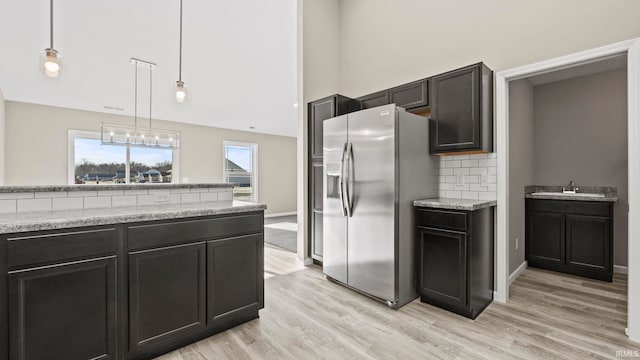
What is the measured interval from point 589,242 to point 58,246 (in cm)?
476

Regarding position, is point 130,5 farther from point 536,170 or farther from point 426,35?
point 536,170

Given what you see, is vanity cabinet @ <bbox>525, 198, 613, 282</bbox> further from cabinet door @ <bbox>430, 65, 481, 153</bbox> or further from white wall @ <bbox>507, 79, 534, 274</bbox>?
cabinet door @ <bbox>430, 65, 481, 153</bbox>

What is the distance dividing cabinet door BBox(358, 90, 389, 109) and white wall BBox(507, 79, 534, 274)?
136 centimetres

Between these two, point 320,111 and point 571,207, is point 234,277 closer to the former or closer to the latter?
point 320,111

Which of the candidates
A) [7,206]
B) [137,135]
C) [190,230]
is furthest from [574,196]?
[137,135]

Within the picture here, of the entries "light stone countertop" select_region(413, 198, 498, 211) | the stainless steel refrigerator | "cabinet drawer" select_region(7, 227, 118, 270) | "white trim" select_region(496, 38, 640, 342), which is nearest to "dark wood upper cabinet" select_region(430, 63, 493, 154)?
the stainless steel refrigerator

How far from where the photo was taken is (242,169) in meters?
8.45

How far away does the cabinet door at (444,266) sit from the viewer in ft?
7.57

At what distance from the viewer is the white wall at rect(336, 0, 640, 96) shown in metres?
2.16

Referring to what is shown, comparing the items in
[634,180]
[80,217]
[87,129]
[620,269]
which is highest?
[87,129]

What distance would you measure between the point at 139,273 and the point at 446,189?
2813 mm

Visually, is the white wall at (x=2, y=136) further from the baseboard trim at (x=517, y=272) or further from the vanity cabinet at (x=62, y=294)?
the baseboard trim at (x=517, y=272)

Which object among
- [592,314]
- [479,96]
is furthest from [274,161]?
[592,314]

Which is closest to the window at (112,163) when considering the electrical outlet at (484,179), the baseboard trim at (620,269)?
the electrical outlet at (484,179)
